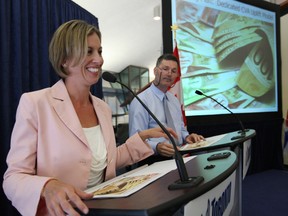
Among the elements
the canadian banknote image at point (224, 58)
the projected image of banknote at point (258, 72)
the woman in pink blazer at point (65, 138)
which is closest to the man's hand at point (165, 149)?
the woman in pink blazer at point (65, 138)

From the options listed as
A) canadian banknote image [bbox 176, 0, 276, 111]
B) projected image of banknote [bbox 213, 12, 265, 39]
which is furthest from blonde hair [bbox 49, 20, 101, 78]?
projected image of banknote [bbox 213, 12, 265, 39]

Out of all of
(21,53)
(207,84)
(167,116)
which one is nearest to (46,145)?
(21,53)

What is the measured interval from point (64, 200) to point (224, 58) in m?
3.71

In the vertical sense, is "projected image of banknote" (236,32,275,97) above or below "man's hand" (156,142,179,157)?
above

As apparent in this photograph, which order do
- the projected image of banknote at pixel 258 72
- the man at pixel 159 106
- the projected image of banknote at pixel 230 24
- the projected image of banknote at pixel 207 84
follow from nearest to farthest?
the man at pixel 159 106 → the projected image of banknote at pixel 207 84 → the projected image of banknote at pixel 230 24 → the projected image of banknote at pixel 258 72

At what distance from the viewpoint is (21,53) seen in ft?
6.28

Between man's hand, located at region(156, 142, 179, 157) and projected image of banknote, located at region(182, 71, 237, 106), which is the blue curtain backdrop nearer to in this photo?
man's hand, located at region(156, 142, 179, 157)

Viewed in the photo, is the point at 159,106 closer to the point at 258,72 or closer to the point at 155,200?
the point at 155,200

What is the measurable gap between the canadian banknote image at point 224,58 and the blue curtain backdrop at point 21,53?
5.70 feet

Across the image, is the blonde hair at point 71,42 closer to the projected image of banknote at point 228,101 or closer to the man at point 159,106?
the man at point 159,106

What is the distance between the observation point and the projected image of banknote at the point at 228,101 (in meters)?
3.50

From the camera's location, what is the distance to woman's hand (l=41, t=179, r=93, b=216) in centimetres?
57

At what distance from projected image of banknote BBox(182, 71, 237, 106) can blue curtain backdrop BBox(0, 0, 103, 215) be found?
5.72ft

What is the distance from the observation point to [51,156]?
916 millimetres
